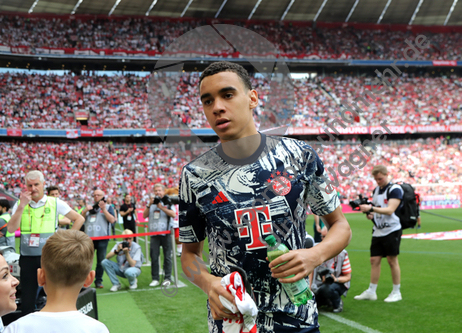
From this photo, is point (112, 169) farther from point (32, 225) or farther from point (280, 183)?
point (280, 183)

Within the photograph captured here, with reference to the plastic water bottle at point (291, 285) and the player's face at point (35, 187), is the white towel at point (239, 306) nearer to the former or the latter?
the plastic water bottle at point (291, 285)

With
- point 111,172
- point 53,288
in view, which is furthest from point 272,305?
point 111,172

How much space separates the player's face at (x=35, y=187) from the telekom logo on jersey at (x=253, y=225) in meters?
4.72

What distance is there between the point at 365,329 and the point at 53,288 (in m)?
4.36

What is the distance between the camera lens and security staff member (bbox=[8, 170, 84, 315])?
5.30 metres

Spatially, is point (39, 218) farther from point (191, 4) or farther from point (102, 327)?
point (191, 4)

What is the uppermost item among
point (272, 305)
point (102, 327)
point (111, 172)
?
point (111, 172)

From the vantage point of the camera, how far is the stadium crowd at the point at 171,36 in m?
31.0

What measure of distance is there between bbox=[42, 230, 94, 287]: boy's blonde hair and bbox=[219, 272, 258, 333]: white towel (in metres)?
1.04

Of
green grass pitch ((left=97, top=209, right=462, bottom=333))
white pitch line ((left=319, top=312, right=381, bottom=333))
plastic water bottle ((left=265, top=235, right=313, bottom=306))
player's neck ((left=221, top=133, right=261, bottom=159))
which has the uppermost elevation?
player's neck ((left=221, top=133, right=261, bottom=159))

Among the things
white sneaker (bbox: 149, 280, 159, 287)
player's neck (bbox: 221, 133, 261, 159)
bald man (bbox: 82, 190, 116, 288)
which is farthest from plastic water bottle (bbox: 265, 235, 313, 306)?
bald man (bbox: 82, 190, 116, 288)

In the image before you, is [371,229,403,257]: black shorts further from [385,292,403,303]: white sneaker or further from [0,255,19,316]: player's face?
[0,255,19,316]: player's face

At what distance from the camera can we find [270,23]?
37.3m

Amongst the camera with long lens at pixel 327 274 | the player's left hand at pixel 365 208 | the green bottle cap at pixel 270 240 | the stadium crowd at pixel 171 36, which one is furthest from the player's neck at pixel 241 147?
the stadium crowd at pixel 171 36
